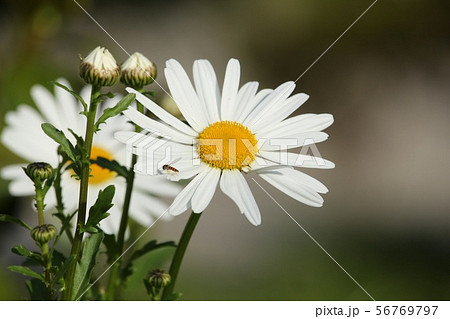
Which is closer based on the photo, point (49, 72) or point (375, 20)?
point (49, 72)

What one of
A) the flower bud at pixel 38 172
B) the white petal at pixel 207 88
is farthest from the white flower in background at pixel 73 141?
the flower bud at pixel 38 172

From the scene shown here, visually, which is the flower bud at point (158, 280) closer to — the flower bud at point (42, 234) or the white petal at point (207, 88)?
the flower bud at point (42, 234)

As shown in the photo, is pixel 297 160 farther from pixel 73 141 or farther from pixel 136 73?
pixel 73 141

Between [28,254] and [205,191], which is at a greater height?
[205,191]

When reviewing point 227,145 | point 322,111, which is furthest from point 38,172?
point 322,111

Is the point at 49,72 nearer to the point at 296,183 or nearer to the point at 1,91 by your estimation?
the point at 1,91

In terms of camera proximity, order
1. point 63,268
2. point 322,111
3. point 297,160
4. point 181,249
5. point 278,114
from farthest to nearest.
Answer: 1. point 322,111
2. point 278,114
3. point 297,160
4. point 181,249
5. point 63,268
